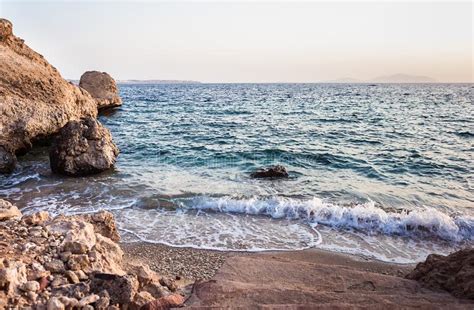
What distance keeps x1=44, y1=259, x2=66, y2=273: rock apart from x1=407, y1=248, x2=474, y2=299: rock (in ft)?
14.9

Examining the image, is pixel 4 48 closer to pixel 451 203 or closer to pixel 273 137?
pixel 273 137

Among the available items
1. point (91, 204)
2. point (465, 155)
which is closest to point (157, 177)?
point (91, 204)

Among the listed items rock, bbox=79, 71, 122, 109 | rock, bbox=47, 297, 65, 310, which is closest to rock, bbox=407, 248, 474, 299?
rock, bbox=47, 297, 65, 310

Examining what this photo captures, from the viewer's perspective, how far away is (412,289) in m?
4.49

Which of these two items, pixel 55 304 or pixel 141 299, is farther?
pixel 141 299

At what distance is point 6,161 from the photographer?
12414 mm

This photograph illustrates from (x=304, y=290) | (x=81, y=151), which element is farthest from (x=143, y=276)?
(x=81, y=151)

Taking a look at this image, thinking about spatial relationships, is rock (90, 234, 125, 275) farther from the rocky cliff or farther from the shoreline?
the rocky cliff

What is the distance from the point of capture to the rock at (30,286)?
3.78m

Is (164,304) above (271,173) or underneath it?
above

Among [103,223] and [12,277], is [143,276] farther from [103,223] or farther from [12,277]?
[103,223]

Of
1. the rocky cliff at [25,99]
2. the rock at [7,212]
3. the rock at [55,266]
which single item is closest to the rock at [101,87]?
the rocky cliff at [25,99]

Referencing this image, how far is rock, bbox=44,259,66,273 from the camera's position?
4.24 m

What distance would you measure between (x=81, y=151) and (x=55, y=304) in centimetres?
984
